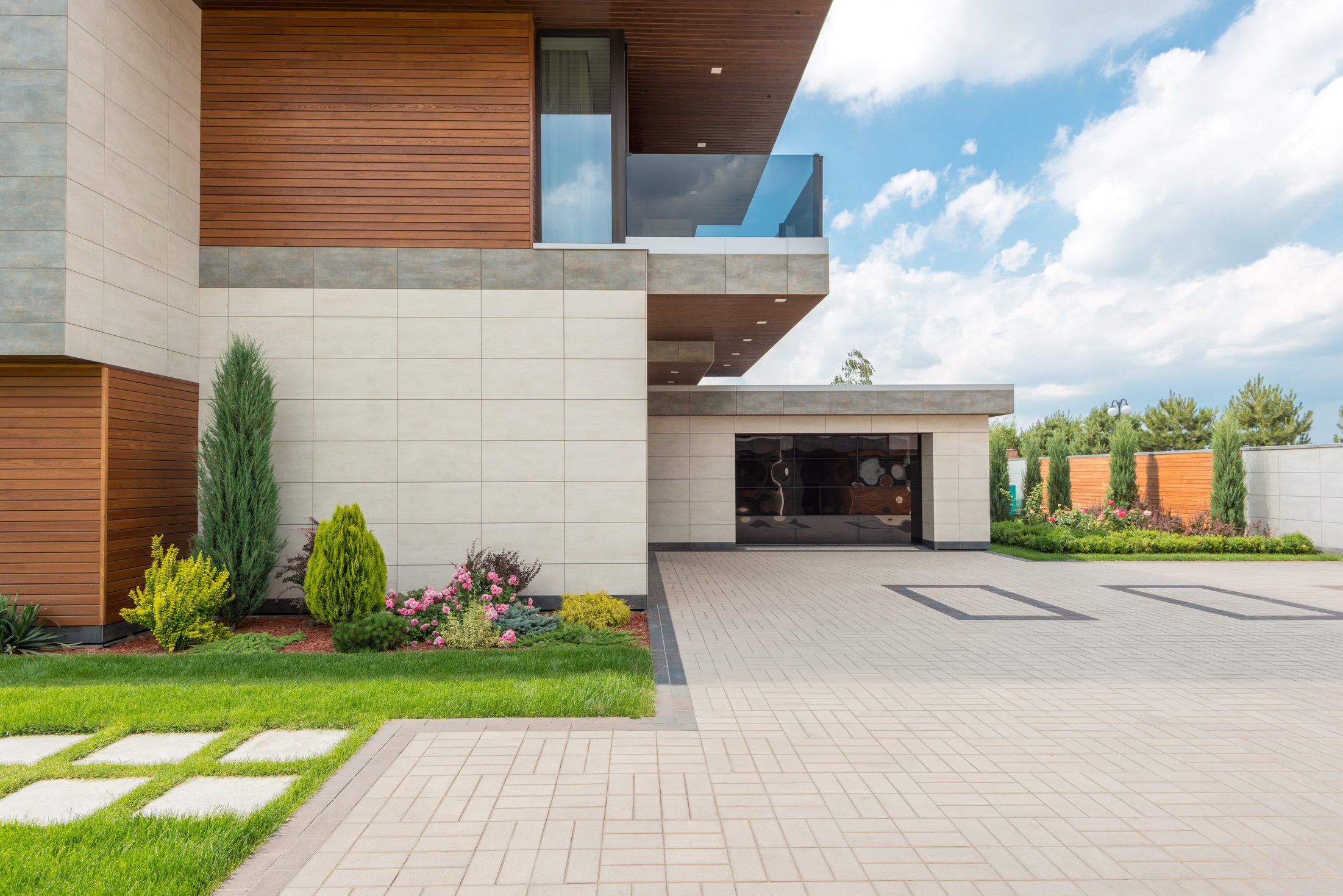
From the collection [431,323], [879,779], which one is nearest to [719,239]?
[431,323]

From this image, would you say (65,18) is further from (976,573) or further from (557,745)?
(976,573)

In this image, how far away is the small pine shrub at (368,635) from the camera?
766 cm

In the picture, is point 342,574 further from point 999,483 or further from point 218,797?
point 999,483

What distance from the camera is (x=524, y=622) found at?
833 cm

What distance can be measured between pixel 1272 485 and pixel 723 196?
1794 centimetres

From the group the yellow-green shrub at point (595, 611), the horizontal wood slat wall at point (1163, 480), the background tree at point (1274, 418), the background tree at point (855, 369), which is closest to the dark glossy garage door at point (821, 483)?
the horizontal wood slat wall at point (1163, 480)

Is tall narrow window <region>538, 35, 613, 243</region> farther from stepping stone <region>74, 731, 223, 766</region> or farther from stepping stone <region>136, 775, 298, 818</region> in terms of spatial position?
stepping stone <region>136, 775, 298, 818</region>

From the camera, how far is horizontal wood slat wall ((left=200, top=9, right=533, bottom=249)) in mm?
9547

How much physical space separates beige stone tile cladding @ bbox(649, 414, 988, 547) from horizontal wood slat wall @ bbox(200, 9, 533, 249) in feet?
31.1

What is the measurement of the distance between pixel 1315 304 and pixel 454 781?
67.7m

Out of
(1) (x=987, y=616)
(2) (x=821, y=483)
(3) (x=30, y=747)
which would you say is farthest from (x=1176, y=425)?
(3) (x=30, y=747)

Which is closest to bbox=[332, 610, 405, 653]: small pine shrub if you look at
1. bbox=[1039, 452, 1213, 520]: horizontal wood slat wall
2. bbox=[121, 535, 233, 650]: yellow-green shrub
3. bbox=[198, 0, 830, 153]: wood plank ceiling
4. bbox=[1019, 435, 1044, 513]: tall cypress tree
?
bbox=[121, 535, 233, 650]: yellow-green shrub

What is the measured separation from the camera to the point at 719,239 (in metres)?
10.1

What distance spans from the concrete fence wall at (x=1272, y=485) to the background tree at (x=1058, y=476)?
37 centimetres
